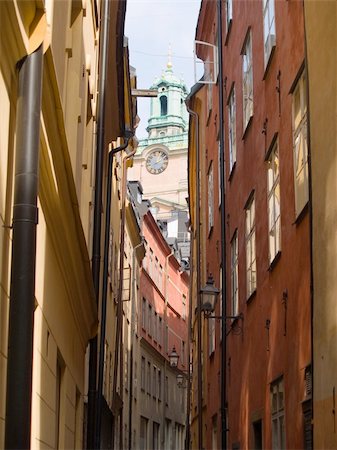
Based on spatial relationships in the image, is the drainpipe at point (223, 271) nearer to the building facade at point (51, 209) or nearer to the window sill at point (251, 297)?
the window sill at point (251, 297)

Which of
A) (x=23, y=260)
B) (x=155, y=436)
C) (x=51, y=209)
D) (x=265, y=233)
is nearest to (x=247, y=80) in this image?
(x=265, y=233)

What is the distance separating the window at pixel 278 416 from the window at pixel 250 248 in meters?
2.41

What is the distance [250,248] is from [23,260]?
9876 mm

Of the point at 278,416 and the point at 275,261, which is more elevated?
the point at 275,261

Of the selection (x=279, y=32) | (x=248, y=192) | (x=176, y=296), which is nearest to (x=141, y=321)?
(x=176, y=296)

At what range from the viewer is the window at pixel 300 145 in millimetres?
10367

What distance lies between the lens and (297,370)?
10.3m

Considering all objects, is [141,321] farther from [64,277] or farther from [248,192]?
[64,277]

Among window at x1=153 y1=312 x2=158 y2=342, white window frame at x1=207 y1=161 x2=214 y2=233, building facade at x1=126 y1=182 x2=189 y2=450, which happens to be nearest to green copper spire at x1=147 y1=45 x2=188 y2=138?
building facade at x1=126 y1=182 x2=189 y2=450

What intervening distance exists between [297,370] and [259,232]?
139 inches

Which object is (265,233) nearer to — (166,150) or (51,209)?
(51,209)

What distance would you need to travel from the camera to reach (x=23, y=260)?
5.19 meters

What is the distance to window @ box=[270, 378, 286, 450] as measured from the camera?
11492 mm

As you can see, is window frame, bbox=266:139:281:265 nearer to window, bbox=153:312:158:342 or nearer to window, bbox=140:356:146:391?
window, bbox=140:356:146:391
